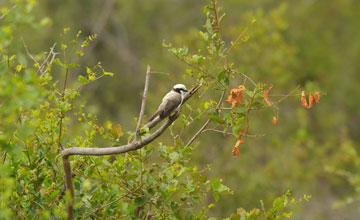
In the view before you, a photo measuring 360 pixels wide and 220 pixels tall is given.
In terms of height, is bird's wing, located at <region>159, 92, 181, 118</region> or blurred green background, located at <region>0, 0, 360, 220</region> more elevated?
blurred green background, located at <region>0, 0, 360, 220</region>

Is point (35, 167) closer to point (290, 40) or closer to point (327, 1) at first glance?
point (290, 40)

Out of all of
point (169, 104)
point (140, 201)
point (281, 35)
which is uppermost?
point (281, 35)

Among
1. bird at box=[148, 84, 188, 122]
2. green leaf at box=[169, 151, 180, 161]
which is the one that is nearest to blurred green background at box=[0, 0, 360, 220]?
bird at box=[148, 84, 188, 122]

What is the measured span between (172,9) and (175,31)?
155 cm

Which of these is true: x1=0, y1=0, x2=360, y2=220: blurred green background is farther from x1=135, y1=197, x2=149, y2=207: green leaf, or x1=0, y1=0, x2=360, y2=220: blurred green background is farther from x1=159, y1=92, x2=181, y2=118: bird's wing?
x1=135, y1=197, x2=149, y2=207: green leaf

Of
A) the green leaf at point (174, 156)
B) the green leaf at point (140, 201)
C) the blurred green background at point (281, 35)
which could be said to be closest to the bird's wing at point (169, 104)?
the green leaf at point (174, 156)

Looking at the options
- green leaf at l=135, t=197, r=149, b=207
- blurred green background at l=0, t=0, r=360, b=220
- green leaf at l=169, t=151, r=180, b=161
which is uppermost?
blurred green background at l=0, t=0, r=360, b=220

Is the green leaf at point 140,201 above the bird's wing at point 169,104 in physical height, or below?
below

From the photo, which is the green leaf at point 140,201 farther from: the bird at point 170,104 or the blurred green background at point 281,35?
the blurred green background at point 281,35

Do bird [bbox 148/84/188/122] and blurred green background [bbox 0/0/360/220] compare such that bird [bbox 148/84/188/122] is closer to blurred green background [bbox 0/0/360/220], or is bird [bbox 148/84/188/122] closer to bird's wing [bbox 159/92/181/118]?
bird's wing [bbox 159/92/181/118]

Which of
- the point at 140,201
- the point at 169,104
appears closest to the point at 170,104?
the point at 169,104

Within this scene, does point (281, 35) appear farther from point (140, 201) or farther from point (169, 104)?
point (140, 201)

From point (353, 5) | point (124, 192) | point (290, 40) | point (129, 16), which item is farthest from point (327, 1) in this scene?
point (124, 192)

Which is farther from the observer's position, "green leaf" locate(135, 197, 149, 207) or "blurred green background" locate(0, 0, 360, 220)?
"blurred green background" locate(0, 0, 360, 220)
